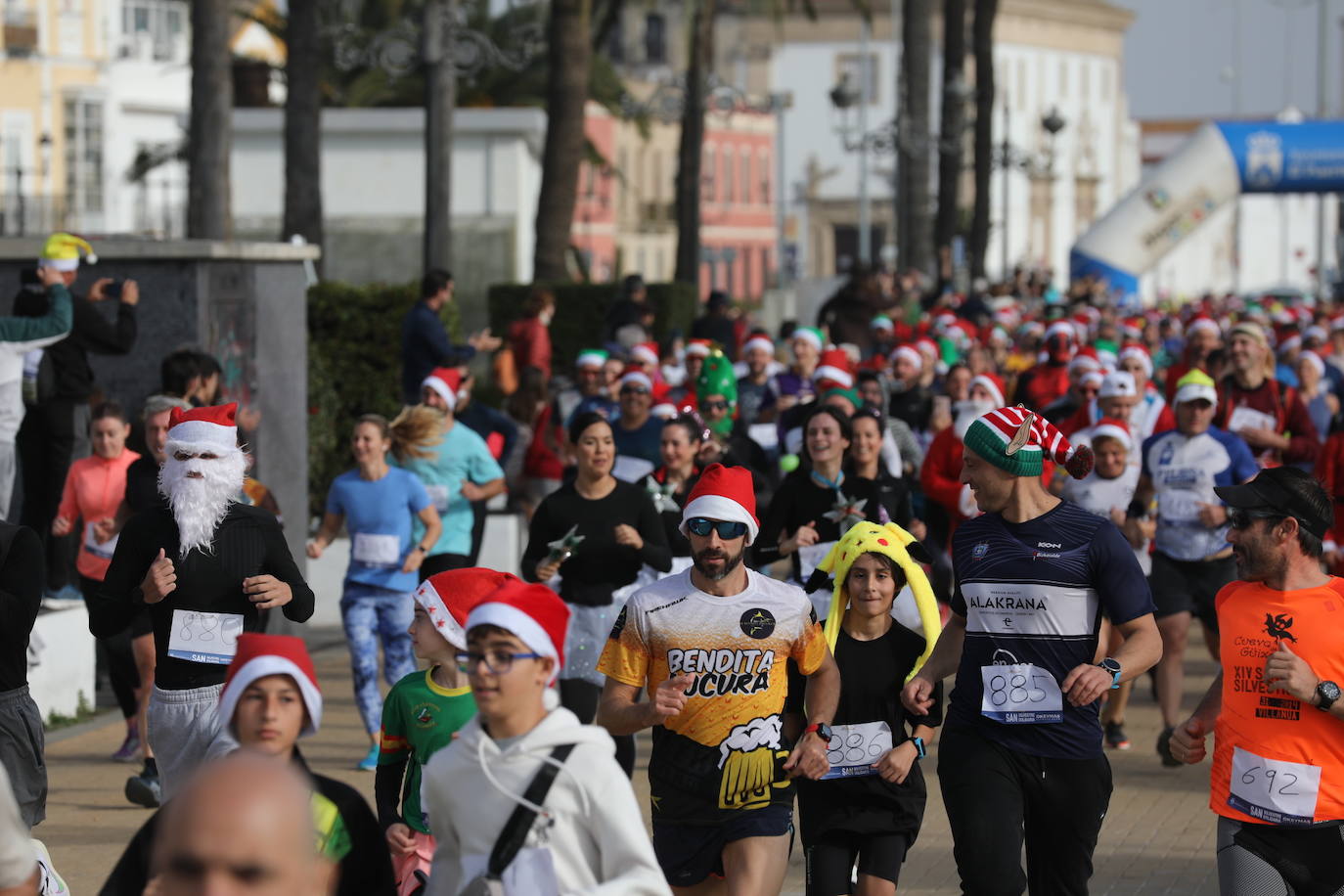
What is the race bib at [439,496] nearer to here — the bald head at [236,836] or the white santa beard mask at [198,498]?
the white santa beard mask at [198,498]

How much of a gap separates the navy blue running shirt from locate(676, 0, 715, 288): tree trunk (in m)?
22.4

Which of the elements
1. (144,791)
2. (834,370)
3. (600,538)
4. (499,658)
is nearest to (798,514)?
(600,538)

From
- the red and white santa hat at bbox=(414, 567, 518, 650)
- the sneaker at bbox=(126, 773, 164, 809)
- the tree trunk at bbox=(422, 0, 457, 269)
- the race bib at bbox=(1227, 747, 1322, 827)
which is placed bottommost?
the sneaker at bbox=(126, 773, 164, 809)

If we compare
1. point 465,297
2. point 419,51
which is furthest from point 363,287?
point 465,297

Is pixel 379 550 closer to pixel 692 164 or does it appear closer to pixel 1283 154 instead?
pixel 692 164

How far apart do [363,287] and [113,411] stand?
751 centimetres

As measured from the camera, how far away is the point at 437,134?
18766 mm

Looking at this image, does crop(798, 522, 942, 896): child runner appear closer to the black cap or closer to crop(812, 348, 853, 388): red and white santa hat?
the black cap

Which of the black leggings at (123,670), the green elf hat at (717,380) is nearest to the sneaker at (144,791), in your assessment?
the black leggings at (123,670)

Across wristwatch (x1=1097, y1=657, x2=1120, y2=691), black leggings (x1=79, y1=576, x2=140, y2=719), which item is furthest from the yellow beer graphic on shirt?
black leggings (x1=79, y1=576, x2=140, y2=719)

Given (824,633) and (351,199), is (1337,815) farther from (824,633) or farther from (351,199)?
(351,199)

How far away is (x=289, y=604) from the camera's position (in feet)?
23.9

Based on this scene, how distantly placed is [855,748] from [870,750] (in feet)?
0.15

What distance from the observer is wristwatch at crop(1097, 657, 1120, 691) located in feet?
20.9
